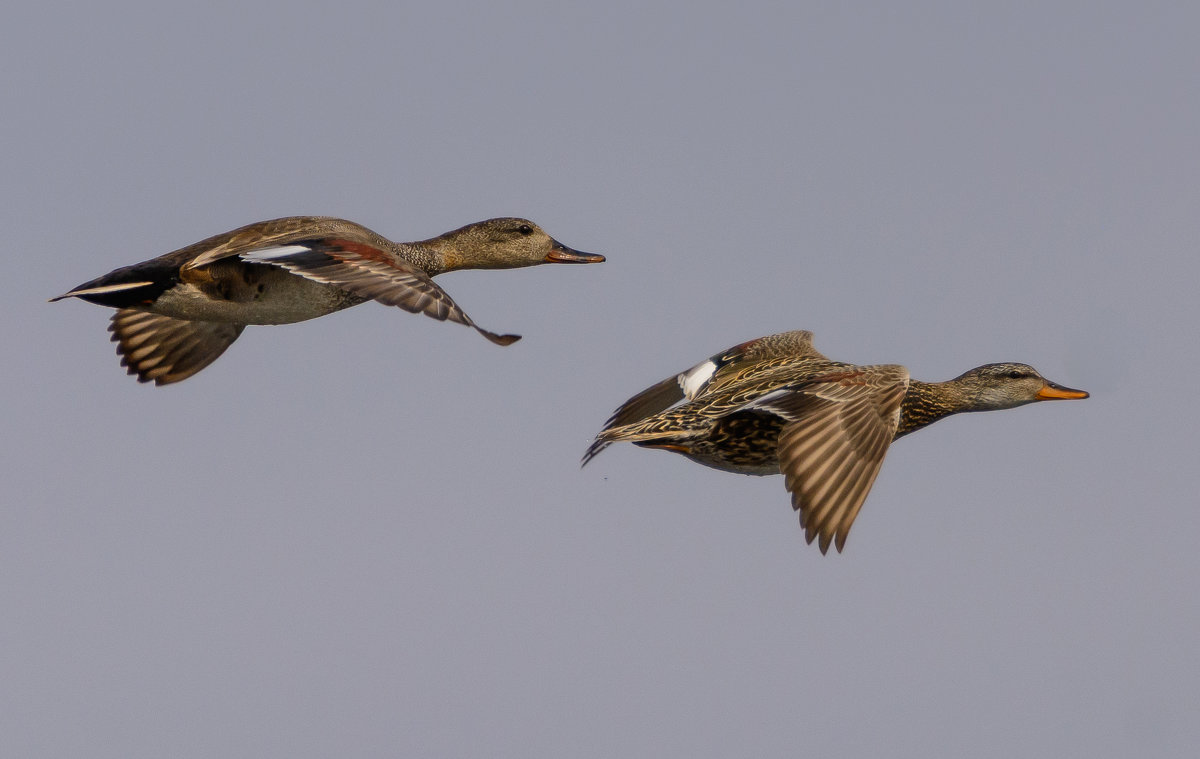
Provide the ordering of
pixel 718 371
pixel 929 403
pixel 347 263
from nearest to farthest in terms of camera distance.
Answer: pixel 347 263, pixel 929 403, pixel 718 371

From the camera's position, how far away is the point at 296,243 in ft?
42.4

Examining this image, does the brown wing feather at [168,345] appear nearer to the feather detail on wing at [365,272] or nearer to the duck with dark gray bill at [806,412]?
the feather detail on wing at [365,272]

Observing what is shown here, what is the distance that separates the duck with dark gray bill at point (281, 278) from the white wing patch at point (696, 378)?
4.57 feet

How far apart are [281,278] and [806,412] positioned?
403 cm

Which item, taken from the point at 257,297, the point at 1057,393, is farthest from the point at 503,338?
the point at 1057,393

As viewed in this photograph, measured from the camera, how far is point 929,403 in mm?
13594

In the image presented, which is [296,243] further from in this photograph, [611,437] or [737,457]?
[737,457]

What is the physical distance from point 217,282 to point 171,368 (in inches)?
96.1

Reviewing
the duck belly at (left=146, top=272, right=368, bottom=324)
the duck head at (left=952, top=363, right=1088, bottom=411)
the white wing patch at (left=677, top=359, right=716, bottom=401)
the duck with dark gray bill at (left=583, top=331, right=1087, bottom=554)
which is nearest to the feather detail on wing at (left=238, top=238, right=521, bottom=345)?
the duck belly at (left=146, top=272, right=368, bottom=324)

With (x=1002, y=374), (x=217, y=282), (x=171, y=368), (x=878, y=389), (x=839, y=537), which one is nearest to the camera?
(x=839, y=537)

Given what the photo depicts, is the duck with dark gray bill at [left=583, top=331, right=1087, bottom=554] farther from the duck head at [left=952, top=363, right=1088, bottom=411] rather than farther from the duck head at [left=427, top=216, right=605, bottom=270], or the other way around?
the duck head at [left=427, top=216, right=605, bottom=270]

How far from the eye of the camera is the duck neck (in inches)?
531

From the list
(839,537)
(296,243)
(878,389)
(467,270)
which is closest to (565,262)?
(467,270)

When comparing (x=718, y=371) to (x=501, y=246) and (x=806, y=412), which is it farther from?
(x=806, y=412)
